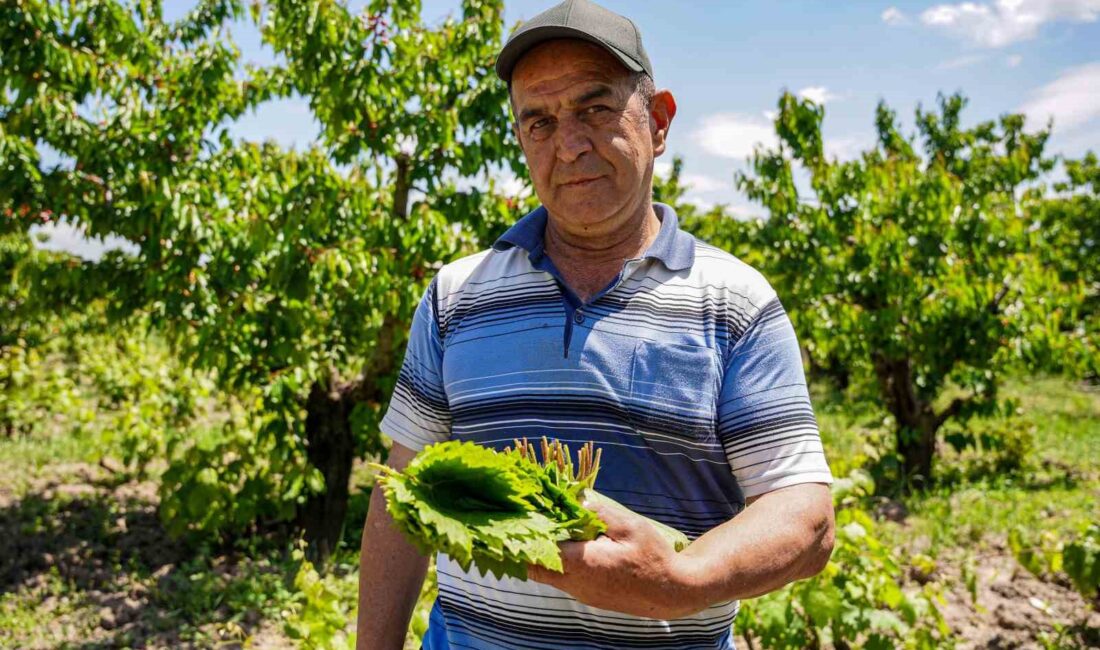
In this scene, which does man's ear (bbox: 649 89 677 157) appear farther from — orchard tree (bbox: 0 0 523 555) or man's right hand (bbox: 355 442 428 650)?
orchard tree (bbox: 0 0 523 555)

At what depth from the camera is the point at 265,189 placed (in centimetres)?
516

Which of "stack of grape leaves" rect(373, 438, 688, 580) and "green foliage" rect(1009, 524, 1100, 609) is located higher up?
"stack of grape leaves" rect(373, 438, 688, 580)

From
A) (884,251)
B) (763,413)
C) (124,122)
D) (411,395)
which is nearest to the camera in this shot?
(763,413)

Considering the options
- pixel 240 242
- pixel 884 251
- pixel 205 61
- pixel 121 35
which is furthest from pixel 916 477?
pixel 121 35

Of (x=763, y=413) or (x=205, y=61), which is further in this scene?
(x=205, y=61)

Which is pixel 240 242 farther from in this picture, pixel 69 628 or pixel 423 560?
pixel 423 560

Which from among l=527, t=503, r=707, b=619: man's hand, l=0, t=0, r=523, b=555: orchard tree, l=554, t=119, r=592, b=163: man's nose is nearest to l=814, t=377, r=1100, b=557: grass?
l=0, t=0, r=523, b=555: orchard tree

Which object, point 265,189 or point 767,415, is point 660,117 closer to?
point 767,415

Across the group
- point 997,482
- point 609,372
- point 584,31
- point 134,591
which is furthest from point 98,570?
point 997,482

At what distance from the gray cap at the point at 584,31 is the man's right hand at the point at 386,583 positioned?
0.86m

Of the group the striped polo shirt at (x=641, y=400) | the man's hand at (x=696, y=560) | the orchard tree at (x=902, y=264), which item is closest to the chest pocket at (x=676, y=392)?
the striped polo shirt at (x=641, y=400)

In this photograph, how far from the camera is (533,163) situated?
5.71ft

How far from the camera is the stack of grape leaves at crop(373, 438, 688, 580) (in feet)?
3.93

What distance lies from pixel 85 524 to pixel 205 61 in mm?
3426
